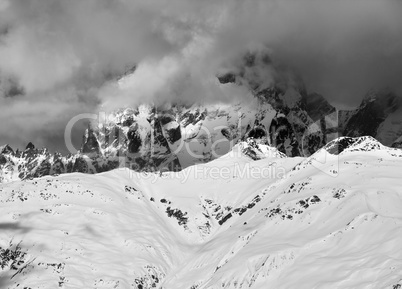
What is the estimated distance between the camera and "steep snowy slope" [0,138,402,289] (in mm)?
89125

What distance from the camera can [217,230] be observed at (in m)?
136

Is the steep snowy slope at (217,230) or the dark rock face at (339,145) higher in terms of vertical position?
the dark rock face at (339,145)

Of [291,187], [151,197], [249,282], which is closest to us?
[249,282]

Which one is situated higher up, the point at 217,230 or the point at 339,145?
the point at 339,145

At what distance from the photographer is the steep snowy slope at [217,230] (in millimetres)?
89125

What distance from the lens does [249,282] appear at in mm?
91625

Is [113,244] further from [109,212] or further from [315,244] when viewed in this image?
[315,244]

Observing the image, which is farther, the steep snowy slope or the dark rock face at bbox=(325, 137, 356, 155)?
the dark rock face at bbox=(325, 137, 356, 155)

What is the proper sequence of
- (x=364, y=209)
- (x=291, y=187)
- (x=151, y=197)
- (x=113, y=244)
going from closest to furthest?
(x=364, y=209) < (x=113, y=244) < (x=291, y=187) < (x=151, y=197)

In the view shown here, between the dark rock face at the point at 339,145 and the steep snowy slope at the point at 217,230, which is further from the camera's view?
the dark rock face at the point at 339,145

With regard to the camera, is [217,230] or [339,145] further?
[339,145]

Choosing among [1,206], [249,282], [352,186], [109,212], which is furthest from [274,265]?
[1,206]

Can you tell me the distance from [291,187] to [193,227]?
2697 cm

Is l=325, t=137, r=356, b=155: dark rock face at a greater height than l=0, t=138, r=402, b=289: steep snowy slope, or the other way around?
l=325, t=137, r=356, b=155: dark rock face
